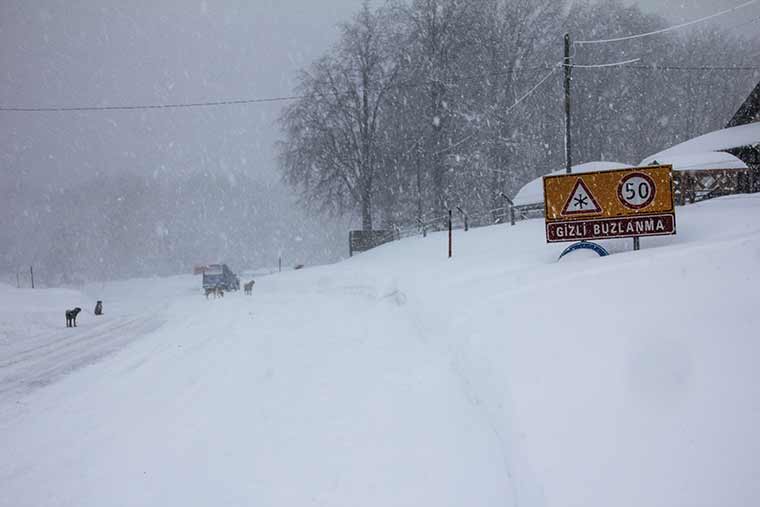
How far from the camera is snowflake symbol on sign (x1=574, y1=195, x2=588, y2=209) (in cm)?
1090

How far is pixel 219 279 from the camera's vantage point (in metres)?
39.5

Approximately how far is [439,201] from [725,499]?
95.0 feet

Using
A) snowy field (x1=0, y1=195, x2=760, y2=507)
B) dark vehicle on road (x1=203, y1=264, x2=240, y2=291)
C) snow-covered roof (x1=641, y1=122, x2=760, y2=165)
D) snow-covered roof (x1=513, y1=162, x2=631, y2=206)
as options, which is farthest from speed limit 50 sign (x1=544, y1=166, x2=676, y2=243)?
dark vehicle on road (x1=203, y1=264, x2=240, y2=291)

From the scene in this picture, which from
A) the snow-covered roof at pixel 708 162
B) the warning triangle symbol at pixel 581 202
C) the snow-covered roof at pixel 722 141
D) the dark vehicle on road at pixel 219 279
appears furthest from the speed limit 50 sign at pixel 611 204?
the dark vehicle on road at pixel 219 279

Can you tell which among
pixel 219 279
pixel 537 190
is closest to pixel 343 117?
pixel 537 190

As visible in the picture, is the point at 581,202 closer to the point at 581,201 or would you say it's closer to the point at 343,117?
the point at 581,201

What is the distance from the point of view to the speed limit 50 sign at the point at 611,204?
10266 mm

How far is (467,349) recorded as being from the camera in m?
6.59

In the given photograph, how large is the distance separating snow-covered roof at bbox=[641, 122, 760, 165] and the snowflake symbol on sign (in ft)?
48.1

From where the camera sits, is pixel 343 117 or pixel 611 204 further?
pixel 343 117

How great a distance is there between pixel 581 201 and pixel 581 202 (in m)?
0.02

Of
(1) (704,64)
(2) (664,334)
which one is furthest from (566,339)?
(1) (704,64)

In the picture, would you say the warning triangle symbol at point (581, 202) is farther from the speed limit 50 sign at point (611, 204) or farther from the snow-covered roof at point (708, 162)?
the snow-covered roof at point (708, 162)

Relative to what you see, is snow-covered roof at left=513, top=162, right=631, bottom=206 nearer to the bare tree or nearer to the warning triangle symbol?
the bare tree
